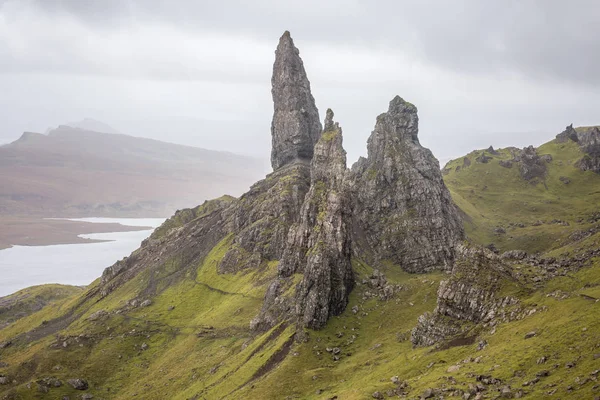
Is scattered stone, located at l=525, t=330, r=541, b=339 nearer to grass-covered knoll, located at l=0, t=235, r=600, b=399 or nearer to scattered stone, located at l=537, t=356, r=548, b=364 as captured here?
grass-covered knoll, located at l=0, t=235, r=600, b=399

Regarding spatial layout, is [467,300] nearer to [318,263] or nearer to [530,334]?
[530,334]

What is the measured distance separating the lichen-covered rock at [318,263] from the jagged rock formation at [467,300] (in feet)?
120

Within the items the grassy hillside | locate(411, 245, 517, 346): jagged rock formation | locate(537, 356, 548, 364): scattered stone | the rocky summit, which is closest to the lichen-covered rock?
the rocky summit

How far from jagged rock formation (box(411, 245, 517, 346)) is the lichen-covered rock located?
36.5 metres

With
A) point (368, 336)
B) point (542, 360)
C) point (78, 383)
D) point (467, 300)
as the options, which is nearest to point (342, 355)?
point (368, 336)

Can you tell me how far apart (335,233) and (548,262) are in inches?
2764

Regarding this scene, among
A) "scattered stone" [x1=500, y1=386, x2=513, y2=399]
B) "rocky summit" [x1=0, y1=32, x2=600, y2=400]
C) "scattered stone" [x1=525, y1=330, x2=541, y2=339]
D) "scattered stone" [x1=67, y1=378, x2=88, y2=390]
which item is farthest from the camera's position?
"scattered stone" [x1=67, y1=378, x2=88, y2=390]

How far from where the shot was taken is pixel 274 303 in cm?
16438

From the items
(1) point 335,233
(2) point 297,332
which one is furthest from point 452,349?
(1) point 335,233

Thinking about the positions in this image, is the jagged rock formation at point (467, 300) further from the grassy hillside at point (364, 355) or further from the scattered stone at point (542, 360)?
the scattered stone at point (542, 360)

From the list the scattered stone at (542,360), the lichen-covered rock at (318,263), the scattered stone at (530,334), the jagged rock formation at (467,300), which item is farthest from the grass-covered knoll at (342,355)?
the lichen-covered rock at (318,263)

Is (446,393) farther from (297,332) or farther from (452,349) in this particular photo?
(297,332)

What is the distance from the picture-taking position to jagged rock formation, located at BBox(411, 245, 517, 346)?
103 meters

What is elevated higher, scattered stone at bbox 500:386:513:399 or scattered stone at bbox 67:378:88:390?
scattered stone at bbox 500:386:513:399
